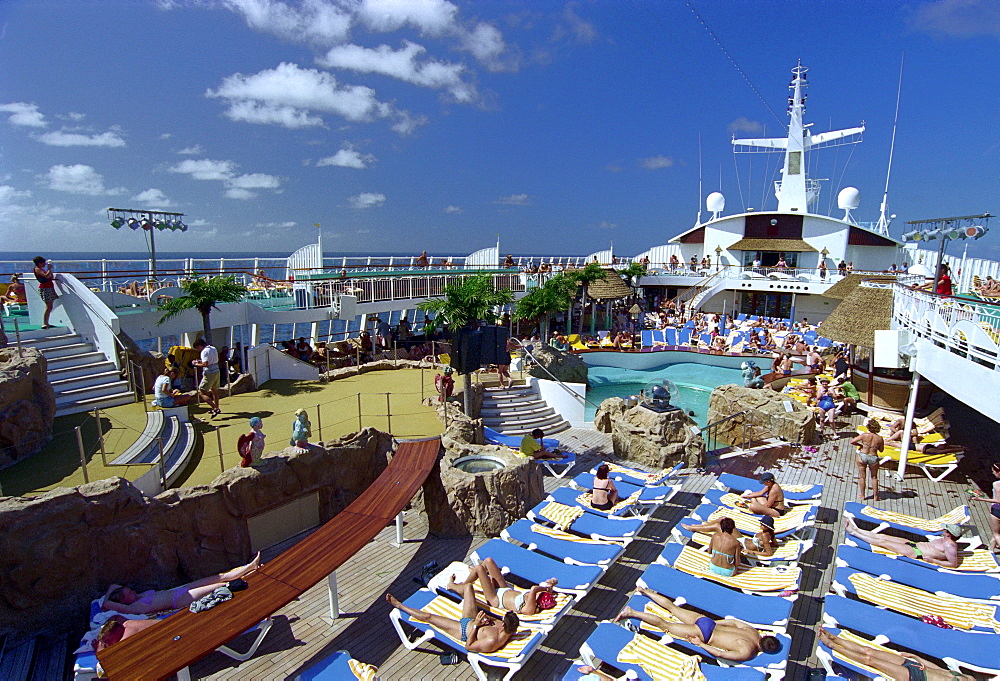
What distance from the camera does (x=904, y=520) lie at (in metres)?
7.24

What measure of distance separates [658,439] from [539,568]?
5.30 metres

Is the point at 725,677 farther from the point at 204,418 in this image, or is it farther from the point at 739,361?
the point at 739,361

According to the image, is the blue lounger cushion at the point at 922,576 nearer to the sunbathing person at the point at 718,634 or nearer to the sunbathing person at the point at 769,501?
the sunbathing person at the point at 769,501

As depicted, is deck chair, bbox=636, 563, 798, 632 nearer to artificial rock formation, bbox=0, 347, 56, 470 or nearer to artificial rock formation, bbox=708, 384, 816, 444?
artificial rock formation, bbox=708, 384, 816, 444

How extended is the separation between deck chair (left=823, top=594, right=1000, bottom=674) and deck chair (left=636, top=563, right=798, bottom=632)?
18.0 inches

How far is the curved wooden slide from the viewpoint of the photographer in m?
4.64

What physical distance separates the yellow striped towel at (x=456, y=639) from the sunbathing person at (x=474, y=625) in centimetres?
4

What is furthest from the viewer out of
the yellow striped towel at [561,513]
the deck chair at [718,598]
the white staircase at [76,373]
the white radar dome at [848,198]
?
the white radar dome at [848,198]

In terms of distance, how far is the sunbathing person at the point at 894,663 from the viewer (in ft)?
14.9

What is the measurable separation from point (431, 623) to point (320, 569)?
4.39ft

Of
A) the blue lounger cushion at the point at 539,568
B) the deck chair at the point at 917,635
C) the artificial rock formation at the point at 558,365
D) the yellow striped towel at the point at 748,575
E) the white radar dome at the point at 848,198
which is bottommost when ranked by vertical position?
the blue lounger cushion at the point at 539,568

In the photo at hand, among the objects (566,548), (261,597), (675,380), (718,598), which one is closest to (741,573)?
(718,598)

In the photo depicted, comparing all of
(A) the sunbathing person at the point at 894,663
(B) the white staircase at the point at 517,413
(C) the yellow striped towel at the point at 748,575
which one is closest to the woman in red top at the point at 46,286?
(B) the white staircase at the point at 517,413

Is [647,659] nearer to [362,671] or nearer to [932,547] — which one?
[362,671]
